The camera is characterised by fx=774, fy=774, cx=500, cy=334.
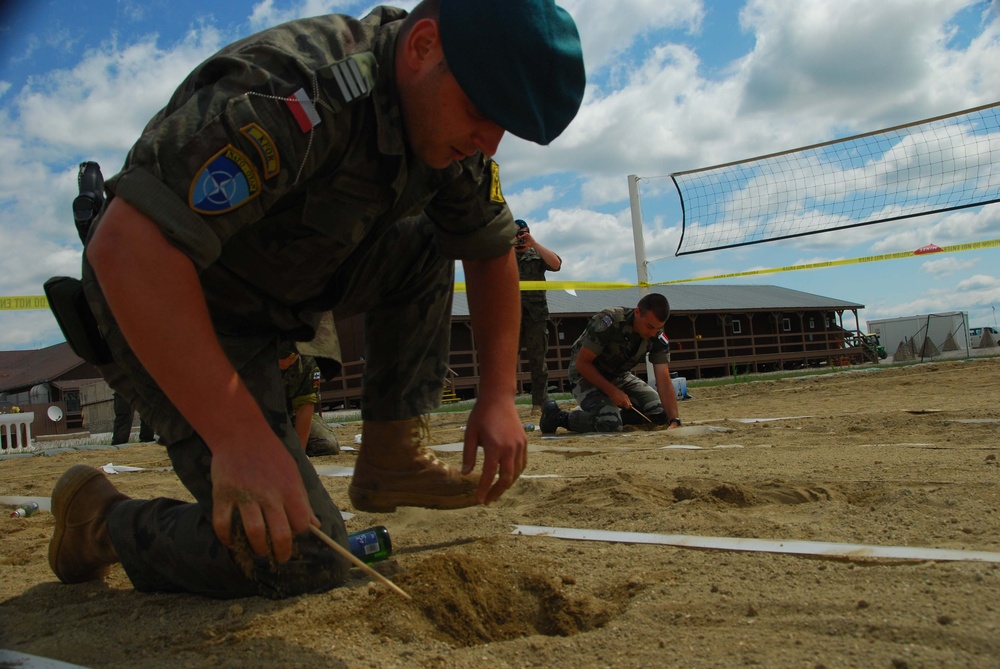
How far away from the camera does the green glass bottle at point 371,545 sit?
1.97m

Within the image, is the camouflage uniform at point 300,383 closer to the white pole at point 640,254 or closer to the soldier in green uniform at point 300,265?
the soldier in green uniform at point 300,265

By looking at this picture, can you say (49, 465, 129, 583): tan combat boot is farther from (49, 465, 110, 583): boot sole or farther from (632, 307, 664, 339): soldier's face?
(632, 307, 664, 339): soldier's face

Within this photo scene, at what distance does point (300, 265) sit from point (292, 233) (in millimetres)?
96

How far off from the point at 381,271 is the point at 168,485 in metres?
2.28

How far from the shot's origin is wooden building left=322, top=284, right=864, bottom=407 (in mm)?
22172

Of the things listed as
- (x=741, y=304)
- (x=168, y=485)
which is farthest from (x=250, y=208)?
(x=741, y=304)

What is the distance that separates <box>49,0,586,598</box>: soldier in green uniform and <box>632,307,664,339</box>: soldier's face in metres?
3.88

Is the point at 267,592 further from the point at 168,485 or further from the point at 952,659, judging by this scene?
the point at 168,485

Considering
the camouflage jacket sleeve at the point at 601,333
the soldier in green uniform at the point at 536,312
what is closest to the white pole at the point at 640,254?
the soldier in green uniform at the point at 536,312

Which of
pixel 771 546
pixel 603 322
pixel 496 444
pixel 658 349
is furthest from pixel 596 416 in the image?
pixel 496 444

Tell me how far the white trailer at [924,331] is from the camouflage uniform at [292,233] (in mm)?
31125

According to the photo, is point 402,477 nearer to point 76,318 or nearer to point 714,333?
point 76,318

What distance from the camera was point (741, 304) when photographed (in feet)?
95.8

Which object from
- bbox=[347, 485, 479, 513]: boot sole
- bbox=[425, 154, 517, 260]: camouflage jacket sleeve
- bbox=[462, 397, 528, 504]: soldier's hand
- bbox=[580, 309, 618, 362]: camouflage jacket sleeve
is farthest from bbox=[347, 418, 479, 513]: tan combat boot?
bbox=[580, 309, 618, 362]: camouflage jacket sleeve
